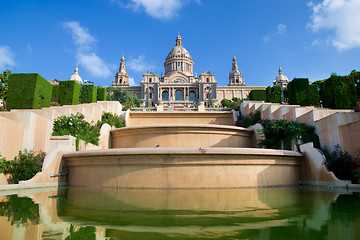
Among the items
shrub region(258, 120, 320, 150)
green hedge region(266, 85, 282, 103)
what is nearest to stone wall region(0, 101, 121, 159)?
shrub region(258, 120, 320, 150)

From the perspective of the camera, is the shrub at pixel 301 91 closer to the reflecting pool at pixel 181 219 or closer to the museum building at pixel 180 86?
the reflecting pool at pixel 181 219

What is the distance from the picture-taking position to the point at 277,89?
2147cm

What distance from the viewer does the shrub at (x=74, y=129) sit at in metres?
11.2

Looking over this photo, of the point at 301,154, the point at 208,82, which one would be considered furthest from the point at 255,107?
the point at 208,82

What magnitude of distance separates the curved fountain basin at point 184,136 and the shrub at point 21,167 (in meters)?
4.53

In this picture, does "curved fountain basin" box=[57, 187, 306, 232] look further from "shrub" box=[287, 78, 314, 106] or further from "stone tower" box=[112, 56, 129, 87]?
"stone tower" box=[112, 56, 129, 87]

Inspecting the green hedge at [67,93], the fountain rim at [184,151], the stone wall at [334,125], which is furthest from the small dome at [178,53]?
the fountain rim at [184,151]

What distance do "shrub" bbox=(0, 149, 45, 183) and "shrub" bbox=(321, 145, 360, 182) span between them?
10.0m

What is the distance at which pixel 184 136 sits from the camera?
11.8 metres

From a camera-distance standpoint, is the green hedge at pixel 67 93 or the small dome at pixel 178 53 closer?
the green hedge at pixel 67 93

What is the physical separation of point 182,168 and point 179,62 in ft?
328

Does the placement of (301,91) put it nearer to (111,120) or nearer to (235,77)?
(111,120)

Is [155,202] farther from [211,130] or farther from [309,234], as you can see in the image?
[211,130]

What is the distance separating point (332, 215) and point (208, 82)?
8723cm
